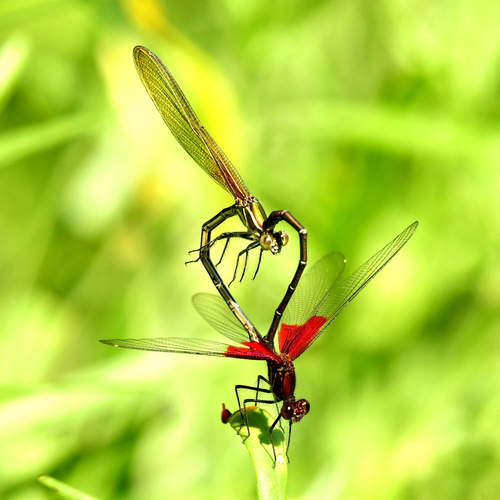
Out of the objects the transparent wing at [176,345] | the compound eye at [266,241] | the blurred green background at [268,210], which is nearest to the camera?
the transparent wing at [176,345]

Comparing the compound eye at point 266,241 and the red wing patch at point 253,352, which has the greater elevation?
the compound eye at point 266,241

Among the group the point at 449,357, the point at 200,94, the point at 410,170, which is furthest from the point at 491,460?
the point at 200,94

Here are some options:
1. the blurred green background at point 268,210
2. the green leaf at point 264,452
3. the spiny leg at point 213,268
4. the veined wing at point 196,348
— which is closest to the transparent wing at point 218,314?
the spiny leg at point 213,268

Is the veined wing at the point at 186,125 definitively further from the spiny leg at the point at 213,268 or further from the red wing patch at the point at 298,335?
the red wing patch at the point at 298,335

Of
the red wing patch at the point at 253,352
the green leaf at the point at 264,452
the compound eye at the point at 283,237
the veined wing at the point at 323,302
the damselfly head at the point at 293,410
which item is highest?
the compound eye at the point at 283,237

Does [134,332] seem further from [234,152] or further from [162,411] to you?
[234,152]

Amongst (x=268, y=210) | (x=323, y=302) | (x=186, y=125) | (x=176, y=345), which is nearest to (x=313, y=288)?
(x=323, y=302)

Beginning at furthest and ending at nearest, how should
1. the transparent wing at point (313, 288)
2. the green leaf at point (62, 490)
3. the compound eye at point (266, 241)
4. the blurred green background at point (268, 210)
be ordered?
the blurred green background at point (268, 210) → the transparent wing at point (313, 288) → the compound eye at point (266, 241) → the green leaf at point (62, 490)
